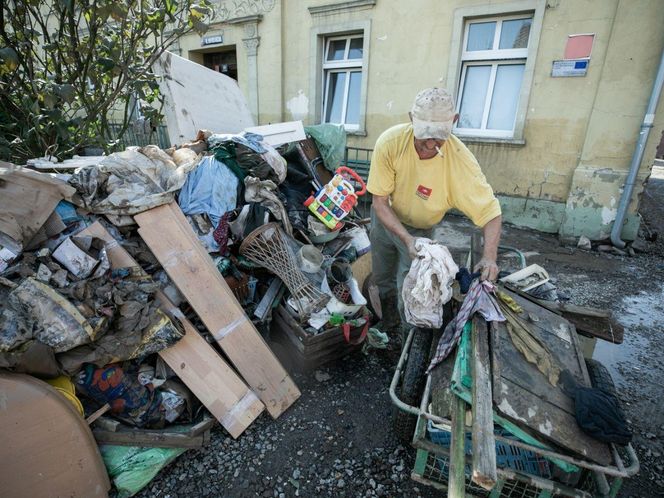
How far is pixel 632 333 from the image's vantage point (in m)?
3.21

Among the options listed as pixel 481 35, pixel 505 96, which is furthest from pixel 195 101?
pixel 505 96

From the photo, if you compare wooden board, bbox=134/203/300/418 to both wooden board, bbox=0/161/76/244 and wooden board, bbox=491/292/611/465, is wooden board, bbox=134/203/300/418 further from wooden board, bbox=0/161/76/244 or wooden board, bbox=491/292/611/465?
wooden board, bbox=491/292/611/465

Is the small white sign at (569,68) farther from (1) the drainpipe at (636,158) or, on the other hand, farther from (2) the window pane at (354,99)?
(2) the window pane at (354,99)

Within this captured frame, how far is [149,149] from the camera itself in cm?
297

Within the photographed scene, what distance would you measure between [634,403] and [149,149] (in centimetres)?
420

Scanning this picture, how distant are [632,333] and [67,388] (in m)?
4.38

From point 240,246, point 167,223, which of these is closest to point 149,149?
point 167,223

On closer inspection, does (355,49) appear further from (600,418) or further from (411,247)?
(600,418)

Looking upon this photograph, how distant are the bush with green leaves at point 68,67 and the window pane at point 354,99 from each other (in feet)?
14.6

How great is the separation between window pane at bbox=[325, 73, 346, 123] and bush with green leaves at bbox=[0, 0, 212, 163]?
4.49m

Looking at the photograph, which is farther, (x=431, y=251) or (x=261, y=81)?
(x=261, y=81)

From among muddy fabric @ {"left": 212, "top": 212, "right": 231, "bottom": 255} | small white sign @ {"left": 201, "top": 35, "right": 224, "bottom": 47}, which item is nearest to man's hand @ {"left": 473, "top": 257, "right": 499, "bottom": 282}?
muddy fabric @ {"left": 212, "top": 212, "right": 231, "bottom": 255}

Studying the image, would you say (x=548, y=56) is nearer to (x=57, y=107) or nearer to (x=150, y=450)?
(x=57, y=107)

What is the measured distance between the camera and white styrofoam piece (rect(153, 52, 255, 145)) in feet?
13.0
